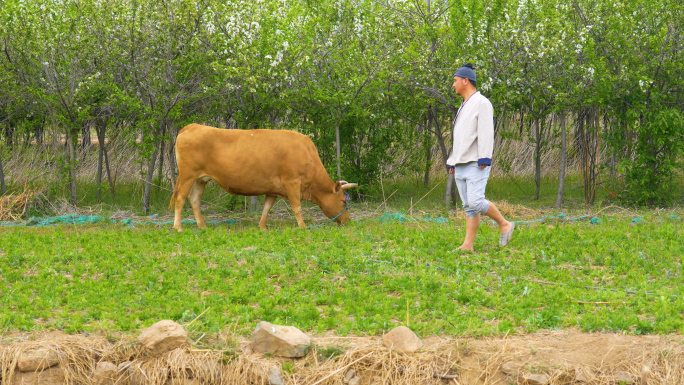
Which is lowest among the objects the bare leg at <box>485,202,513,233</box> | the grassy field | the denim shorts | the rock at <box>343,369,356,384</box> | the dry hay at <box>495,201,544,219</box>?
the dry hay at <box>495,201,544,219</box>

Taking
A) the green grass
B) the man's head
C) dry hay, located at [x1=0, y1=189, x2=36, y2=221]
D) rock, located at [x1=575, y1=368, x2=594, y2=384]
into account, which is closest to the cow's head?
the green grass

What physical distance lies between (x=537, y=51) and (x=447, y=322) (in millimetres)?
6973

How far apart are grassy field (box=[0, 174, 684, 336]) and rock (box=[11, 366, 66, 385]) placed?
450 mm

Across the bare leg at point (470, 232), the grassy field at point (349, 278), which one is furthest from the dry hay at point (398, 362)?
the bare leg at point (470, 232)

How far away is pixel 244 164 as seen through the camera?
10430 millimetres

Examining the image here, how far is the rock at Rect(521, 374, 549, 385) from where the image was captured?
17.9ft

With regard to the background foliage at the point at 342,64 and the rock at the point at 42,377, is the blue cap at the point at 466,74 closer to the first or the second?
the background foliage at the point at 342,64

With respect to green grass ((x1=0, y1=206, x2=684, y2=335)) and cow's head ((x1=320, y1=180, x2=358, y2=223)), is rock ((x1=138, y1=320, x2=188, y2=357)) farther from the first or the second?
cow's head ((x1=320, y1=180, x2=358, y2=223))

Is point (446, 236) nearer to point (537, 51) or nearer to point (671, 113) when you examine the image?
point (537, 51)

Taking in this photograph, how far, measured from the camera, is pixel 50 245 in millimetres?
9008

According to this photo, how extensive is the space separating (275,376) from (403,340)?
1.05 meters

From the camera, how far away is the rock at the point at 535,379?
5465 mm

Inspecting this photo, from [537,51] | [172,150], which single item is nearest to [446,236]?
[537,51]

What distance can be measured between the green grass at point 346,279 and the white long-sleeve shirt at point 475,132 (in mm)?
1184
